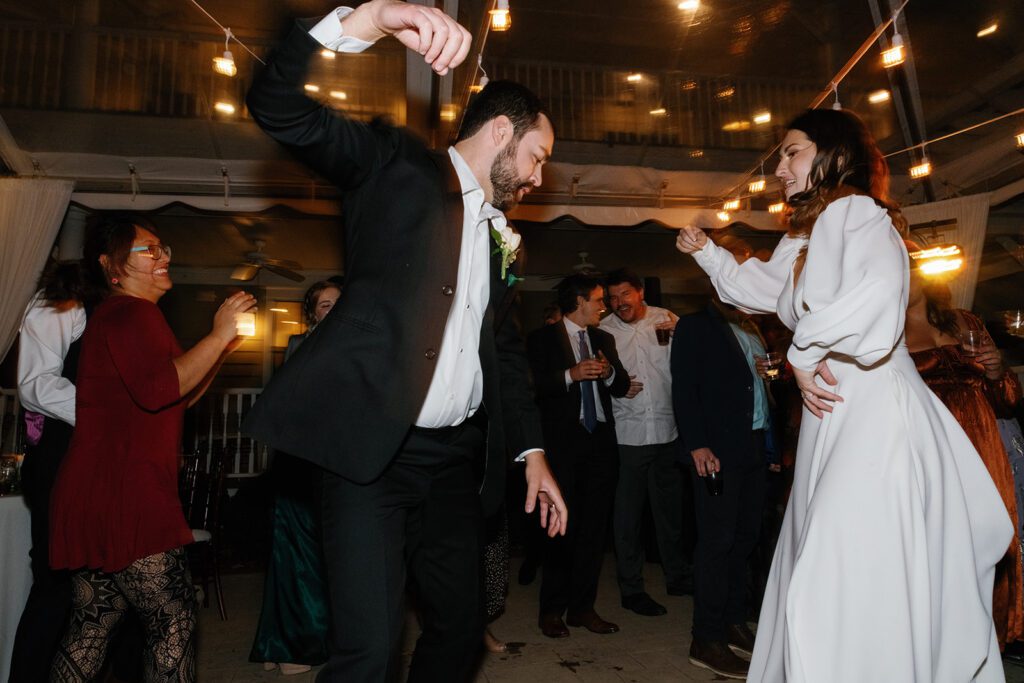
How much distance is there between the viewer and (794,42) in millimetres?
7766

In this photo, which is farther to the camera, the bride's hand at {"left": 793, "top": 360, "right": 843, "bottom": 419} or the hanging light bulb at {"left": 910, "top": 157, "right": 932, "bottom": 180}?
the hanging light bulb at {"left": 910, "top": 157, "right": 932, "bottom": 180}

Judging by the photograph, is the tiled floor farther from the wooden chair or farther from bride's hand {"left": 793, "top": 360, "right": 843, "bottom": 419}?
bride's hand {"left": 793, "top": 360, "right": 843, "bottom": 419}

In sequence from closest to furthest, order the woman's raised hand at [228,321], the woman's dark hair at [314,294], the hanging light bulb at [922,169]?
1. the woman's raised hand at [228,321]
2. the woman's dark hair at [314,294]
3. the hanging light bulb at [922,169]

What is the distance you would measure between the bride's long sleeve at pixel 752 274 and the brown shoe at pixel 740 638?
1.92 m

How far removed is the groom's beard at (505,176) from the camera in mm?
1991

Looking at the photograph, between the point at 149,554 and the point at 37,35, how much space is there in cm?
921

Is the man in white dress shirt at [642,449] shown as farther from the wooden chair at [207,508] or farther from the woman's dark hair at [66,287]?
the woman's dark hair at [66,287]

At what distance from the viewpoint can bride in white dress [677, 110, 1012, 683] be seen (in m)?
1.67

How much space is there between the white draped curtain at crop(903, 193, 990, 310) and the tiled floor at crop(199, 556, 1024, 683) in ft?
16.8

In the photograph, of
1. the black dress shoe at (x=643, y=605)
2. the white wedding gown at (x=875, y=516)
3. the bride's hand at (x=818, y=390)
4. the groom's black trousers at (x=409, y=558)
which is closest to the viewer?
the groom's black trousers at (x=409, y=558)

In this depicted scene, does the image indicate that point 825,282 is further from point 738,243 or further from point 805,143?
point 738,243

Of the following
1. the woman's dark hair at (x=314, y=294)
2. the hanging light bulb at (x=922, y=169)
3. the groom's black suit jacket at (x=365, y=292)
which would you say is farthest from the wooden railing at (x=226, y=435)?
the hanging light bulb at (x=922, y=169)

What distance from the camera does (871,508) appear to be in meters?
→ 1.71

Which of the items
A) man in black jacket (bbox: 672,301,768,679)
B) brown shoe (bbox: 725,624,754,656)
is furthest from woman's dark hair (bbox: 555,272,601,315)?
brown shoe (bbox: 725,624,754,656)
